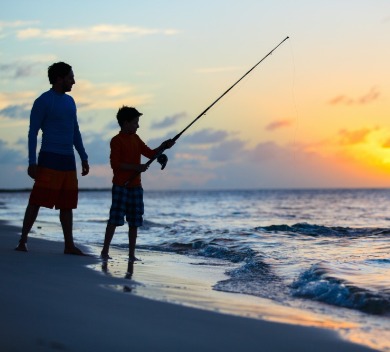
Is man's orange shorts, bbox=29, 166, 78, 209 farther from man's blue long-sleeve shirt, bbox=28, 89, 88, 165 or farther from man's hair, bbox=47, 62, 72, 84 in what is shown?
man's hair, bbox=47, 62, 72, 84

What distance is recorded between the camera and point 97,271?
16.1ft

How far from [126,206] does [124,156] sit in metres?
0.51

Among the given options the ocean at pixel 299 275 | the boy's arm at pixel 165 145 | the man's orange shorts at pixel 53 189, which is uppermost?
the boy's arm at pixel 165 145

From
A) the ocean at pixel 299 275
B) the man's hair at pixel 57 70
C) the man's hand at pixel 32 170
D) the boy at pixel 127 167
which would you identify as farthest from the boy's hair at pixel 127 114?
the ocean at pixel 299 275

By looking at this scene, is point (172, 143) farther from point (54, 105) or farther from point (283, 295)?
point (283, 295)

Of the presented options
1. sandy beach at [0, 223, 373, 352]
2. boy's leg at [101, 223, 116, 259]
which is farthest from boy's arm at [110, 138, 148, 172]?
sandy beach at [0, 223, 373, 352]

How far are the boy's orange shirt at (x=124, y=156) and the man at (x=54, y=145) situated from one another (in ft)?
1.38

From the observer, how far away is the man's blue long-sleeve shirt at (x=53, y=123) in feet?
18.9

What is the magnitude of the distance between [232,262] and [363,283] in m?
2.46

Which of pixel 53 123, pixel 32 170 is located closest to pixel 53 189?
pixel 32 170

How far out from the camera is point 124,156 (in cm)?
619

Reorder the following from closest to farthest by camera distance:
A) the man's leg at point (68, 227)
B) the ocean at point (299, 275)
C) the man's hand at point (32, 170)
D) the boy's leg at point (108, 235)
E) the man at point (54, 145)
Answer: the ocean at point (299, 275), the man's hand at point (32, 170), the man at point (54, 145), the man's leg at point (68, 227), the boy's leg at point (108, 235)

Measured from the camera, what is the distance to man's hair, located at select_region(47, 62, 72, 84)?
5.81m

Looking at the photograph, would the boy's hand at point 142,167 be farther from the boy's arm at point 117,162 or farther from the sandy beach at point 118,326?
the sandy beach at point 118,326
